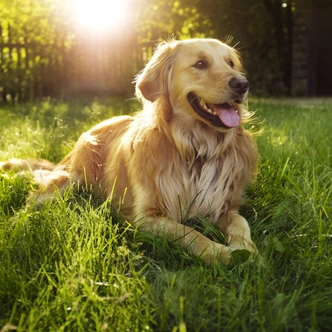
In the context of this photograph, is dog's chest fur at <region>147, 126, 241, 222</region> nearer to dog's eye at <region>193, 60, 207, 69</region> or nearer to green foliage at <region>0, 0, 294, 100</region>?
dog's eye at <region>193, 60, 207, 69</region>

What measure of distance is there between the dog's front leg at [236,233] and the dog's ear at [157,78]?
0.91m

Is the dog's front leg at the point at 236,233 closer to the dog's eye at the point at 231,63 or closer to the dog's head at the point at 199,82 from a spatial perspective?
the dog's head at the point at 199,82

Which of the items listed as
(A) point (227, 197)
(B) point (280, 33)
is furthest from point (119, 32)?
(A) point (227, 197)

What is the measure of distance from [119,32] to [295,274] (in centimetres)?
1095

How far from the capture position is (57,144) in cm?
495

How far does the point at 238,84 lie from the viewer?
289cm

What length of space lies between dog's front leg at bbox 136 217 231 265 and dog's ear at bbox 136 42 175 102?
83cm

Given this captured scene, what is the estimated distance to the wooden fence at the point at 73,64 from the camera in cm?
1139

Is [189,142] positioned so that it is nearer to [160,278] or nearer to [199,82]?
[199,82]

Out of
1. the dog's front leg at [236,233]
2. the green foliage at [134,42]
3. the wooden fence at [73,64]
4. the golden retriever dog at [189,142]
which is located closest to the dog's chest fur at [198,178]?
the golden retriever dog at [189,142]

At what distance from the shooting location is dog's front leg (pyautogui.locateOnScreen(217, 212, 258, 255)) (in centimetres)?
242

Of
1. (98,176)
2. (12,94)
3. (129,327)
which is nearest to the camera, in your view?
(129,327)

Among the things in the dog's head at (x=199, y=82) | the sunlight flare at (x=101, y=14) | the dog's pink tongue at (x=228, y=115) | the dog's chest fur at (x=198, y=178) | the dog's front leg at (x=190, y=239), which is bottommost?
the dog's front leg at (x=190, y=239)

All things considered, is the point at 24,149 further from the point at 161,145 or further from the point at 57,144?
the point at 161,145
